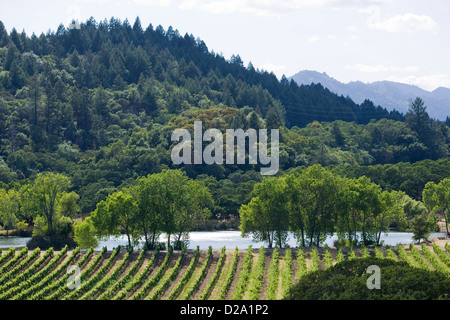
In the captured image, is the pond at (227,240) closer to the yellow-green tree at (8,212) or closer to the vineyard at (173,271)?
the vineyard at (173,271)

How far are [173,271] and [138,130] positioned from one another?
9695 cm

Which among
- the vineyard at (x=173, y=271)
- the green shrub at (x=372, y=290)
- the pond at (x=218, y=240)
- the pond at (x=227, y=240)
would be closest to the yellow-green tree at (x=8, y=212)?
the pond at (x=218, y=240)

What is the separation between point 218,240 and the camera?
254 feet

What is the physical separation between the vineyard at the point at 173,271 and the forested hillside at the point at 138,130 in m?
24.1

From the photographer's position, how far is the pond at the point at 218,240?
70938 millimetres

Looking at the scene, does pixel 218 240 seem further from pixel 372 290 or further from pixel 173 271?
pixel 372 290

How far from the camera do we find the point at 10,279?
51.6 m

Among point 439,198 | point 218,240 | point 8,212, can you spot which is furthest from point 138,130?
point 439,198

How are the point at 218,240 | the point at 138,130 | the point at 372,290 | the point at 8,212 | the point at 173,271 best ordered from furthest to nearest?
the point at 138,130, the point at 8,212, the point at 218,240, the point at 173,271, the point at 372,290

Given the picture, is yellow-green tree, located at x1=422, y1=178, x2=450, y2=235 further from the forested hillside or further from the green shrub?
the green shrub

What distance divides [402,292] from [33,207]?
5239cm

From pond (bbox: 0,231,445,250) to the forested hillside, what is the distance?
8377 millimetres

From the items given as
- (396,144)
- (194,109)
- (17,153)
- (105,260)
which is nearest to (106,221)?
(105,260)
